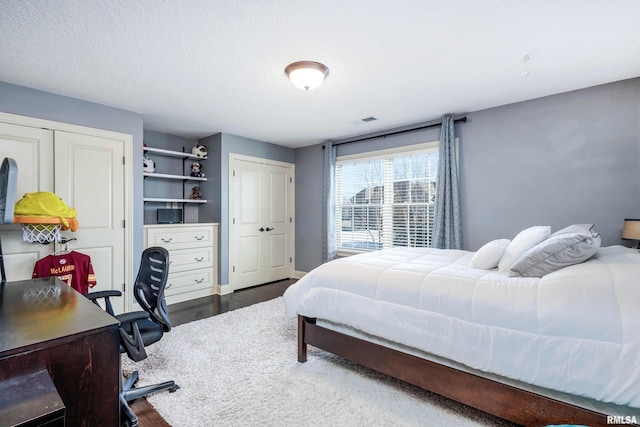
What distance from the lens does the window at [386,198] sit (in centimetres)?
410

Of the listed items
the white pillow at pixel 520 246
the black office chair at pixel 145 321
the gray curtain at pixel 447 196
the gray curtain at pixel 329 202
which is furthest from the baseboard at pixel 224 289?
the white pillow at pixel 520 246

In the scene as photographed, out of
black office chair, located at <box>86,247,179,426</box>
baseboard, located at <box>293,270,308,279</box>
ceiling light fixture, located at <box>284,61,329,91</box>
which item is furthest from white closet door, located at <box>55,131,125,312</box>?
baseboard, located at <box>293,270,308,279</box>

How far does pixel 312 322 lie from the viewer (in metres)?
2.41

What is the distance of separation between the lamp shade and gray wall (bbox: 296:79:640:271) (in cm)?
40

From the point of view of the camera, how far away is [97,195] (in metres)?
3.32

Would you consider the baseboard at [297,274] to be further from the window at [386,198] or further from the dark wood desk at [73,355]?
the dark wood desk at [73,355]

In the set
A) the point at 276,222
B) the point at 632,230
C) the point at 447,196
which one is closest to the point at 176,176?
the point at 276,222

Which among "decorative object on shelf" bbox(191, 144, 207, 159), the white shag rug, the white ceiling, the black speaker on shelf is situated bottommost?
the white shag rug

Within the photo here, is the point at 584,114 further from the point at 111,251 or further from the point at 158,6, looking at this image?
the point at 111,251

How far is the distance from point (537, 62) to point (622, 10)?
0.64m

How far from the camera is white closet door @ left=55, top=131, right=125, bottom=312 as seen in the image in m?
3.12

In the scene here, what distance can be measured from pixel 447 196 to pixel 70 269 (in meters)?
4.17

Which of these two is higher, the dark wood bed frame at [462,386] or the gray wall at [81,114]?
the gray wall at [81,114]
